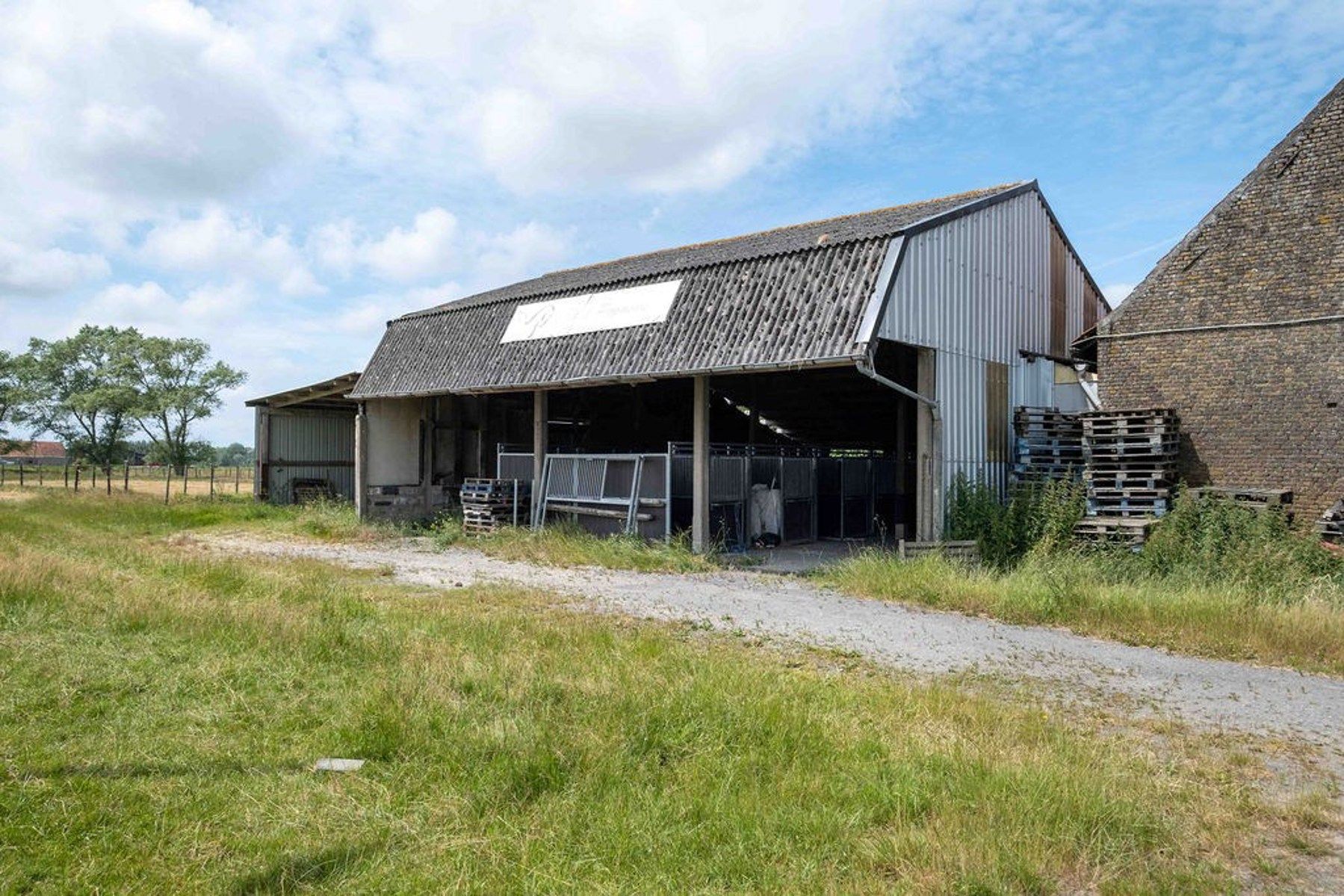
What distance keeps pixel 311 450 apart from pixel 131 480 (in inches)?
1148

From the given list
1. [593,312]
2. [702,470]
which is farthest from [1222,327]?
[593,312]

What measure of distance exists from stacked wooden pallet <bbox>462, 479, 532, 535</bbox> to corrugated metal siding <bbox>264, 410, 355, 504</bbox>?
9.31m

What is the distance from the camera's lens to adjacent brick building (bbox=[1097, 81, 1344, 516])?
1395cm

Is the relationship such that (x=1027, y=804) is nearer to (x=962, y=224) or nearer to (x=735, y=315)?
(x=735, y=315)

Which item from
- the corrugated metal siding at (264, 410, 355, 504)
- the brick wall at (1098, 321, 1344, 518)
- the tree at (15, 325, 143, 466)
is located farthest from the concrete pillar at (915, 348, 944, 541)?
the tree at (15, 325, 143, 466)

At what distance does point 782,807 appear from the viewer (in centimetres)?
429

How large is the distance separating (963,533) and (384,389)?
1351 centimetres

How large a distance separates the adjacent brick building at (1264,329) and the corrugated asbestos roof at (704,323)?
146 inches

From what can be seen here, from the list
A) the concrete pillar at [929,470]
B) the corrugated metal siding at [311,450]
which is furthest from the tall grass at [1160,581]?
the corrugated metal siding at [311,450]

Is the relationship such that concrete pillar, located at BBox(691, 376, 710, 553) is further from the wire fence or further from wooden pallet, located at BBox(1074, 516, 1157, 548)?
the wire fence

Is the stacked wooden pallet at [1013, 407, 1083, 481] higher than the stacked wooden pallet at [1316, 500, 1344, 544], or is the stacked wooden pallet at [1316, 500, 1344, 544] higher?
the stacked wooden pallet at [1013, 407, 1083, 481]

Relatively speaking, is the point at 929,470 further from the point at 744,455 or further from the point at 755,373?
the point at 755,373

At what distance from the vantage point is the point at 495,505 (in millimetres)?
19000

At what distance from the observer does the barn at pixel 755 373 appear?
14484mm
